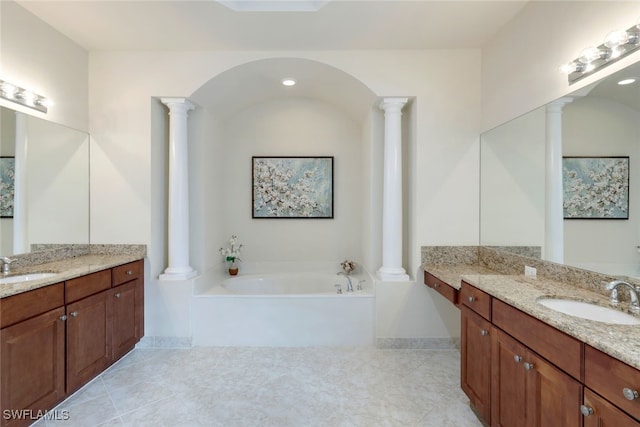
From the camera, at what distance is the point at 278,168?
12.8 ft

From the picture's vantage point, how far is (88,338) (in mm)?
2135

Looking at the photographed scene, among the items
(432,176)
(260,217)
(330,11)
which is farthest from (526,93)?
(260,217)

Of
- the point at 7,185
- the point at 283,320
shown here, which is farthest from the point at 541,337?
the point at 7,185

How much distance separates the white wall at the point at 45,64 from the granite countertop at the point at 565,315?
353 centimetres

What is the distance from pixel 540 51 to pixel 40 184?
3.99 metres

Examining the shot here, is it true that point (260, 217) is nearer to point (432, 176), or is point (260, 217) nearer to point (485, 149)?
point (432, 176)

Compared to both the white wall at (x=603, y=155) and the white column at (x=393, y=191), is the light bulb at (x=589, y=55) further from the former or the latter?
the white column at (x=393, y=191)

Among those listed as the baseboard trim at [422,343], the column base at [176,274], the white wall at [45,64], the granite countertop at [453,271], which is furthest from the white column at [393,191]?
the white wall at [45,64]

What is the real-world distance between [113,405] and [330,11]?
10.5ft

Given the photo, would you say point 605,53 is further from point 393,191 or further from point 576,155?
point 393,191

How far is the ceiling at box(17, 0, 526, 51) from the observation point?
2215 mm

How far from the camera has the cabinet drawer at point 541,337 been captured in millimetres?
1110

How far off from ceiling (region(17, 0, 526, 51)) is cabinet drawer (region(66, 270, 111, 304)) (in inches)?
79.3

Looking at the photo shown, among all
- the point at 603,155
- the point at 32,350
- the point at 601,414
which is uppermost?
the point at 603,155
